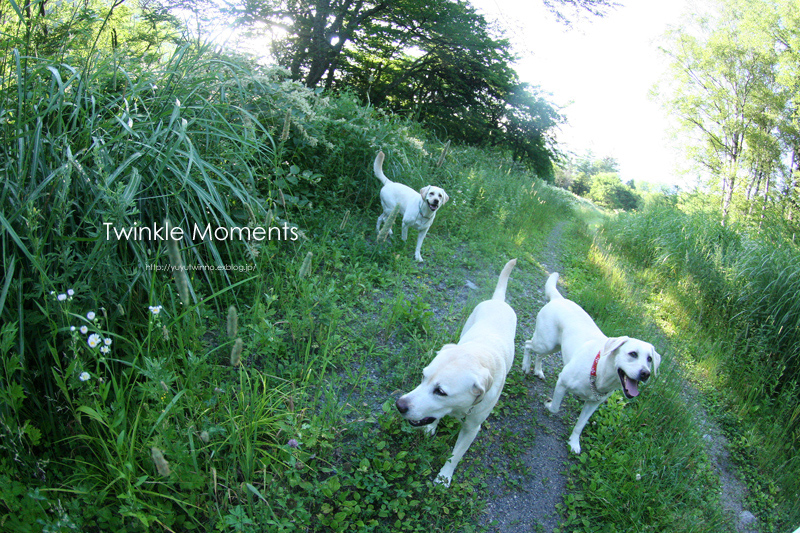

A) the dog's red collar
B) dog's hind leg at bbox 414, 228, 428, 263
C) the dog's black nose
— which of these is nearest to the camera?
the dog's black nose

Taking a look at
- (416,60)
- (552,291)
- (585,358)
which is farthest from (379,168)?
(416,60)

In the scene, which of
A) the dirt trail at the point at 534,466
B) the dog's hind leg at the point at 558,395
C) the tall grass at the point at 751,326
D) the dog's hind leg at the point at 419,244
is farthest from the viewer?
the dog's hind leg at the point at 419,244

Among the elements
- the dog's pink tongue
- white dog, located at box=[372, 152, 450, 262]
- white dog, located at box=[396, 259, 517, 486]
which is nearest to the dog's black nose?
white dog, located at box=[396, 259, 517, 486]

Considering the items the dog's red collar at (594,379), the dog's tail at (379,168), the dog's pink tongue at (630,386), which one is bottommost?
the dog's red collar at (594,379)

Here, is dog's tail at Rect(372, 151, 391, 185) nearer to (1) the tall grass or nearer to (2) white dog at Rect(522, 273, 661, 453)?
(2) white dog at Rect(522, 273, 661, 453)

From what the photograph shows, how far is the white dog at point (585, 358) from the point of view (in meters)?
2.83

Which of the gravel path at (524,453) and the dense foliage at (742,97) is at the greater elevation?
the dense foliage at (742,97)

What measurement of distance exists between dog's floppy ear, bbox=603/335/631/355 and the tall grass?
7.22 ft

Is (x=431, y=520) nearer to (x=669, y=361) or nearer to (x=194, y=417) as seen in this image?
(x=194, y=417)

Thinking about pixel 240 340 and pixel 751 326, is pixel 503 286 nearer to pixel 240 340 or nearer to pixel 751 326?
pixel 240 340

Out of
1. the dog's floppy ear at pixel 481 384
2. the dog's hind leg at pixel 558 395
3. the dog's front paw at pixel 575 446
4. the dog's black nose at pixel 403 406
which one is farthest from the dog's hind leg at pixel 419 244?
the dog's black nose at pixel 403 406

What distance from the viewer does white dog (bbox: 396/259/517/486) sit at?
7.22 ft

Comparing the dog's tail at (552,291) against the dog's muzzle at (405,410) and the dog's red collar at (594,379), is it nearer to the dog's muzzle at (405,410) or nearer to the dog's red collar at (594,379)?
the dog's red collar at (594,379)

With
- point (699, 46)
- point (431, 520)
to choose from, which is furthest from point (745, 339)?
point (699, 46)
